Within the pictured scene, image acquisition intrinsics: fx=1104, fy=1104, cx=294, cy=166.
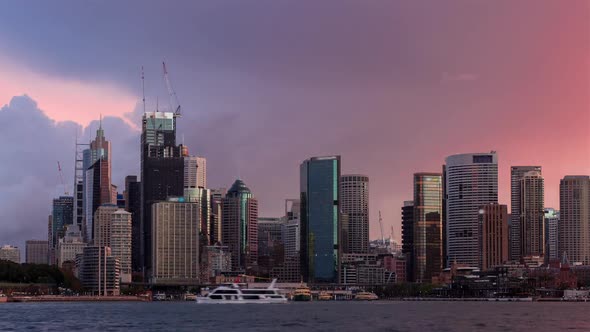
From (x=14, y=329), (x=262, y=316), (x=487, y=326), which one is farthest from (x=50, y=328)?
(x=487, y=326)

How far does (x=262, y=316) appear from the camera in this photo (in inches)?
6919

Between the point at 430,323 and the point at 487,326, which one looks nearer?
the point at 487,326

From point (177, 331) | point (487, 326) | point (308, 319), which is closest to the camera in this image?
point (177, 331)

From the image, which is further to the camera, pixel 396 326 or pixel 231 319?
pixel 231 319

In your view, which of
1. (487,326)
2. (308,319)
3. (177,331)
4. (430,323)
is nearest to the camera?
(177,331)

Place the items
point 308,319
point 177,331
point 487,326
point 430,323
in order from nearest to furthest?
point 177,331 < point 487,326 < point 430,323 < point 308,319

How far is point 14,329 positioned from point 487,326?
201 ft

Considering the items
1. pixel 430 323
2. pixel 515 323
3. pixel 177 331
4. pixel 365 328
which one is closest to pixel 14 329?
pixel 177 331

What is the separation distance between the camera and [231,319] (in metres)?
164

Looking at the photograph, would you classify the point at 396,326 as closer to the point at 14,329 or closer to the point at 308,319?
the point at 308,319

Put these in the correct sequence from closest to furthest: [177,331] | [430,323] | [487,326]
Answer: [177,331], [487,326], [430,323]

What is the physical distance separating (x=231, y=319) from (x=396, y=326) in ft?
96.9

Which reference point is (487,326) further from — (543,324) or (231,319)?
(231,319)

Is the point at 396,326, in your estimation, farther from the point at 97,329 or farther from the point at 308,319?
the point at 97,329
